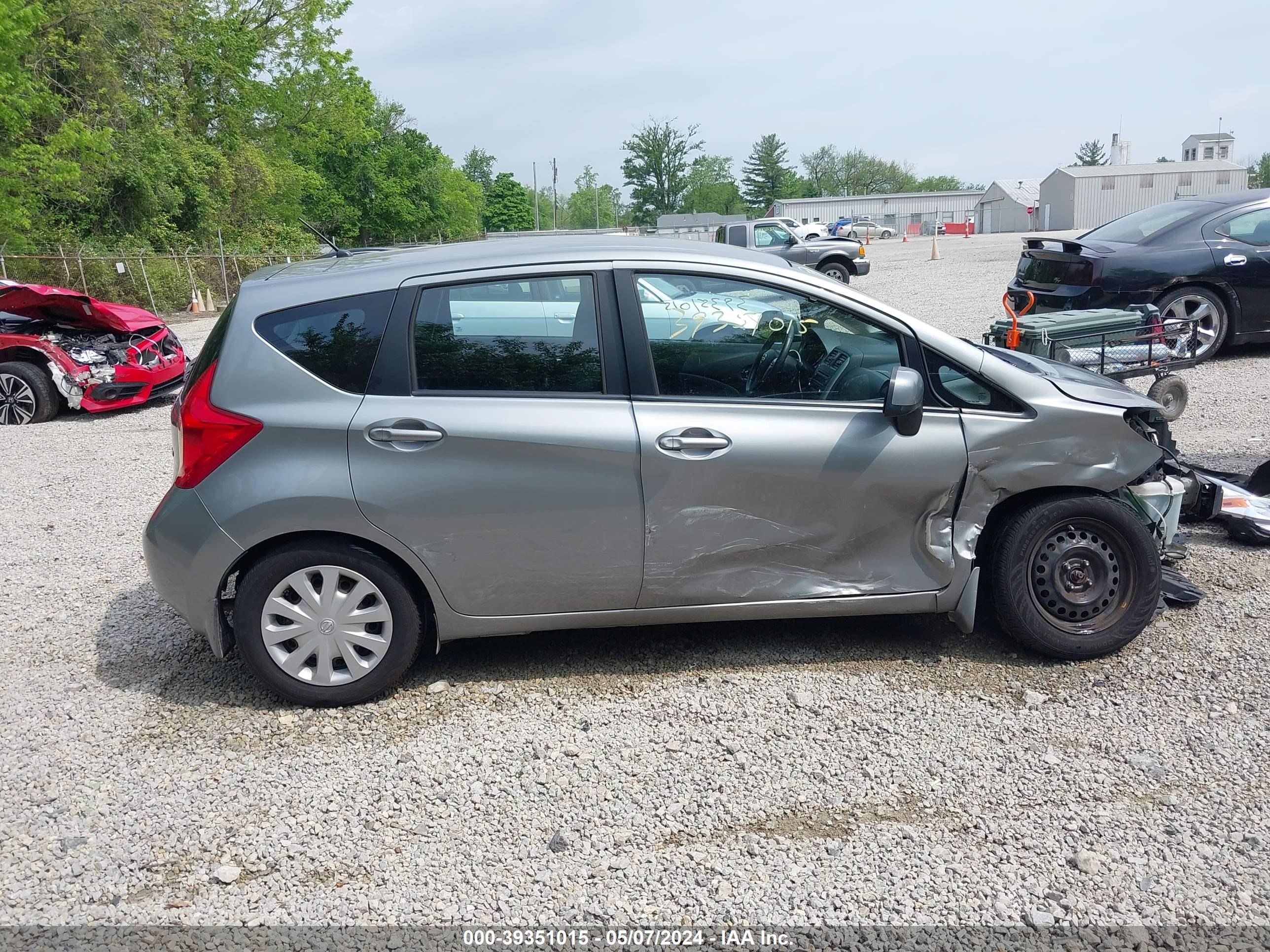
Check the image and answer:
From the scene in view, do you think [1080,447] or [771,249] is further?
[771,249]

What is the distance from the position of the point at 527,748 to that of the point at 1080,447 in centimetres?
250

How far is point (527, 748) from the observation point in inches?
151

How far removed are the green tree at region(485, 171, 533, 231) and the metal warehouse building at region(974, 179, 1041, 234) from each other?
4866cm

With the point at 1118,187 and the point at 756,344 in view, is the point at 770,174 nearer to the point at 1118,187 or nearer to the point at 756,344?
the point at 1118,187

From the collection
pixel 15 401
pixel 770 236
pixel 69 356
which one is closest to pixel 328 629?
pixel 69 356

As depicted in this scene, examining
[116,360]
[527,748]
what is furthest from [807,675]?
[116,360]

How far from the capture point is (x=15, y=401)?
11.2m

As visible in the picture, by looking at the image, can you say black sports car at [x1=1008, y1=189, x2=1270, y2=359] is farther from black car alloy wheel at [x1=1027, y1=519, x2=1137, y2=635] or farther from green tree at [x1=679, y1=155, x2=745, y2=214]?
green tree at [x1=679, y1=155, x2=745, y2=214]

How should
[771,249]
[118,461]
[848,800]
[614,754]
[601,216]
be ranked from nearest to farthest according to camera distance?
1. [848,800]
2. [614,754]
3. [118,461]
4. [771,249]
5. [601,216]

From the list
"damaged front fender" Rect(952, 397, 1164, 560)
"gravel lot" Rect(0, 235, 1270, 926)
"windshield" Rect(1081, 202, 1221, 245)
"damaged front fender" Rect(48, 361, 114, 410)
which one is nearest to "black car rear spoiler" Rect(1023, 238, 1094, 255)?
"windshield" Rect(1081, 202, 1221, 245)

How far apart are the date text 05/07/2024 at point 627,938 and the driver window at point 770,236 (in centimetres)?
2380

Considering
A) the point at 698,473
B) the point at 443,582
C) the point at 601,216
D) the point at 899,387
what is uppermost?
the point at 601,216

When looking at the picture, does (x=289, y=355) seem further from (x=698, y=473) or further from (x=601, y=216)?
(x=601, y=216)

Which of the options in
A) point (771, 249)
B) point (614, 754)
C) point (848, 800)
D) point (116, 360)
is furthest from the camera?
point (771, 249)
